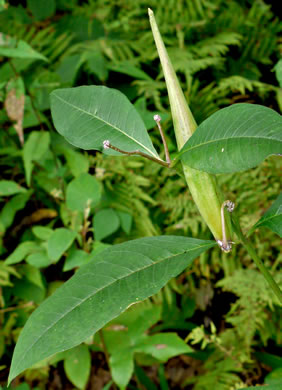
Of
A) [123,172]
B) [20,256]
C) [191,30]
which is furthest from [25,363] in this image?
[191,30]

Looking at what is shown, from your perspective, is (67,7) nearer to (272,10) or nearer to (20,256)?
(272,10)

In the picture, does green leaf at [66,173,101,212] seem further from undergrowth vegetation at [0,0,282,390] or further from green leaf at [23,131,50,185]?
green leaf at [23,131,50,185]

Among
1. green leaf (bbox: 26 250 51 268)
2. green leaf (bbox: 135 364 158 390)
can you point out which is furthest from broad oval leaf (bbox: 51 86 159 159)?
green leaf (bbox: 135 364 158 390)

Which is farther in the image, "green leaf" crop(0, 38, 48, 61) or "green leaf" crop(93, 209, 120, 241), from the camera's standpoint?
"green leaf" crop(93, 209, 120, 241)

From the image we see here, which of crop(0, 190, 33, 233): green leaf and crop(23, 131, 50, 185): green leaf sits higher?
crop(23, 131, 50, 185): green leaf

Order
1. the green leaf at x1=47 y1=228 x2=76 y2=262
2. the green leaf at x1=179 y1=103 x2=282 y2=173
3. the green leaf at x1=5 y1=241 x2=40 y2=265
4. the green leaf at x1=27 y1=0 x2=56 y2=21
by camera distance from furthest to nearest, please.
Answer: the green leaf at x1=27 y1=0 x2=56 y2=21 < the green leaf at x1=5 y1=241 x2=40 y2=265 < the green leaf at x1=47 y1=228 x2=76 y2=262 < the green leaf at x1=179 y1=103 x2=282 y2=173

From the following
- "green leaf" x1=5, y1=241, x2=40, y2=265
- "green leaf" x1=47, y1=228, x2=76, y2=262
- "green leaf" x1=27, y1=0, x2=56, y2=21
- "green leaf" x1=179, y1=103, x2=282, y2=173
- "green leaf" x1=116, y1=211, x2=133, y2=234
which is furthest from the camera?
"green leaf" x1=27, y1=0, x2=56, y2=21

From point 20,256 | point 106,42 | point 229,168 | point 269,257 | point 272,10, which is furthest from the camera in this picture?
point 272,10

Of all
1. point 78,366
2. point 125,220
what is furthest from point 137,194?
point 78,366
